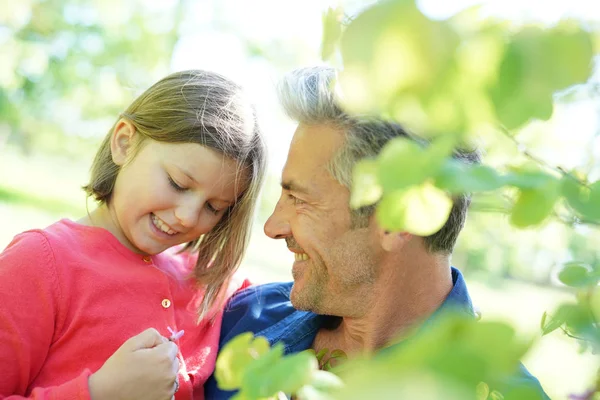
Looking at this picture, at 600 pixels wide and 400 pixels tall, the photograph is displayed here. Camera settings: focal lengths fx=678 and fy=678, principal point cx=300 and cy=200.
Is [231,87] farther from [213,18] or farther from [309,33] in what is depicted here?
[213,18]

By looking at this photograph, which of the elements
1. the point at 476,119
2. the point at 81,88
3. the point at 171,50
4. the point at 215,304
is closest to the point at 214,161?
the point at 215,304

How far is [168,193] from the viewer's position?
1.92m

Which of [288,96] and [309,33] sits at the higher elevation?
[288,96]

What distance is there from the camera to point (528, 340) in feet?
1.31

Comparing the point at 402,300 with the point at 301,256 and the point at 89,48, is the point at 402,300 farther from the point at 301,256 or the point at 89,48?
the point at 89,48

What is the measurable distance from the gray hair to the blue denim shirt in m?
0.16

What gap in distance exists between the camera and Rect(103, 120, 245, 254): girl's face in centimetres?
193

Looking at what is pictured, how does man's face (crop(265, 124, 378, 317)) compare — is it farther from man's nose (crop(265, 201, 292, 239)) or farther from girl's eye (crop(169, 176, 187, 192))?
girl's eye (crop(169, 176, 187, 192))

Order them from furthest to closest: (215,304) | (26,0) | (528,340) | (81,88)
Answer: (81,88)
(26,0)
(215,304)
(528,340)

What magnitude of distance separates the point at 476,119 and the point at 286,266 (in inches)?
472

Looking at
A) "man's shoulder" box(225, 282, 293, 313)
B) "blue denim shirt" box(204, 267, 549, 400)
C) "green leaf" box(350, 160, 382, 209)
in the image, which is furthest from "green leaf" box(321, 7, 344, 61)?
"man's shoulder" box(225, 282, 293, 313)

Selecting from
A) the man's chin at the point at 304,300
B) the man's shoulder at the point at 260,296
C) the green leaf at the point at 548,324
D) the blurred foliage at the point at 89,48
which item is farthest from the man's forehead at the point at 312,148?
the blurred foliage at the point at 89,48

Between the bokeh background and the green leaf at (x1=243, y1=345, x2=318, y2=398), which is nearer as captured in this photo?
the green leaf at (x1=243, y1=345, x2=318, y2=398)

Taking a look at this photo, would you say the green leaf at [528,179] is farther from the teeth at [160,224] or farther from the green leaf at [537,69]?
the teeth at [160,224]
